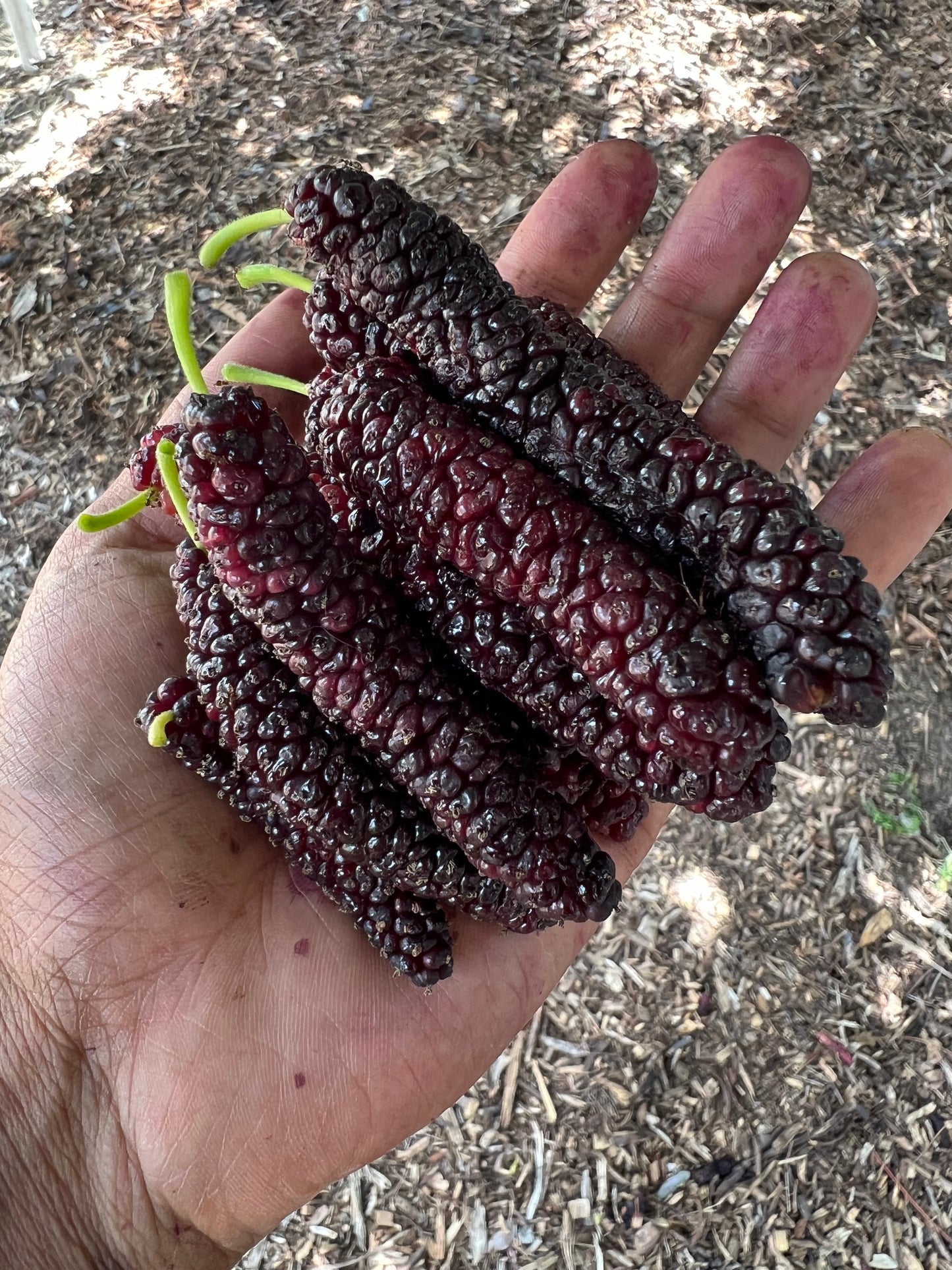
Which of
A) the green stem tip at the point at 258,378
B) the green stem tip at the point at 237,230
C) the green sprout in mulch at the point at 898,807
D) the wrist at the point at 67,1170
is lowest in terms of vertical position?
the green sprout in mulch at the point at 898,807

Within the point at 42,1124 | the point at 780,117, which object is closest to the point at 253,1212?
the point at 42,1124

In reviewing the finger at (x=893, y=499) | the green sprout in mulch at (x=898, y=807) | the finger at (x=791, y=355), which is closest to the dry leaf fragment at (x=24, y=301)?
the finger at (x=791, y=355)

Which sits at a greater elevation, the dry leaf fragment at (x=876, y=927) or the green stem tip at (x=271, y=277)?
the green stem tip at (x=271, y=277)

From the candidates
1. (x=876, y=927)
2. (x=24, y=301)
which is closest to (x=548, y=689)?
(x=876, y=927)

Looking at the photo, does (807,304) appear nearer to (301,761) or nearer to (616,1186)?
(301,761)

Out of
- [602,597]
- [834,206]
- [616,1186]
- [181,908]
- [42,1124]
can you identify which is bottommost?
[616,1186]

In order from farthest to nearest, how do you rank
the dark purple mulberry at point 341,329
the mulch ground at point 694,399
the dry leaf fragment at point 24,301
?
the dry leaf fragment at point 24,301, the mulch ground at point 694,399, the dark purple mulberry at point 341,329

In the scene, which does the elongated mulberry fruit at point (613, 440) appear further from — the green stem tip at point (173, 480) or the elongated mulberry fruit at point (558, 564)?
the green stem tip at point (173, 480)

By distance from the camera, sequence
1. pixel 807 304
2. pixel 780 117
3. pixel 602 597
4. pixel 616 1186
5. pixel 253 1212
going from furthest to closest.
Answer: pixel 780 117, pixel 616 1186, pixel 807 304, pixel 253 1212, pixel 602 597
